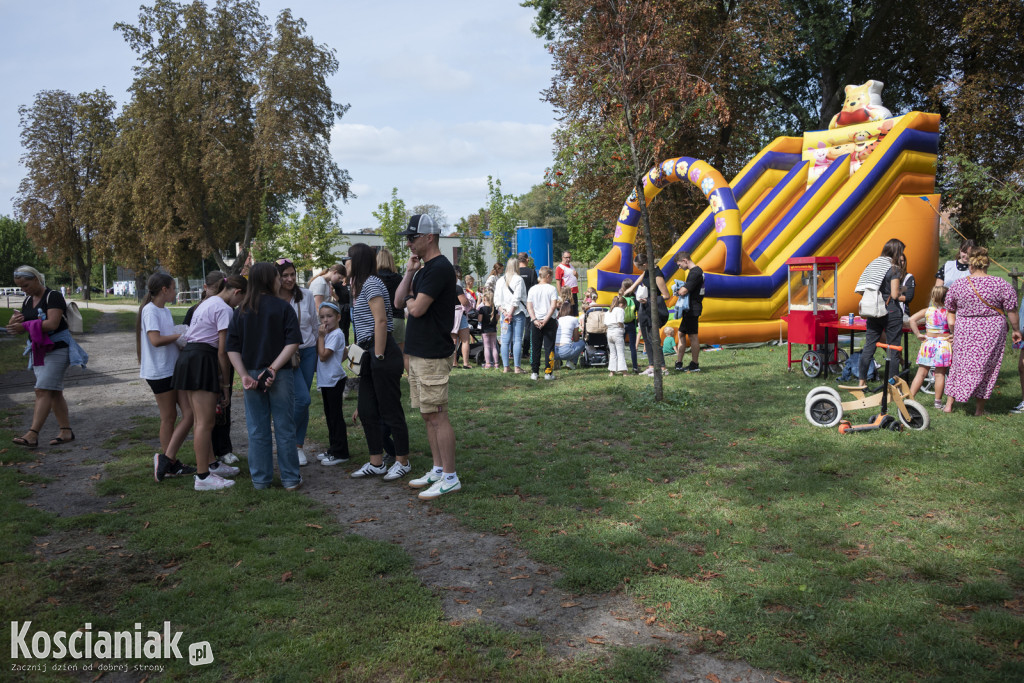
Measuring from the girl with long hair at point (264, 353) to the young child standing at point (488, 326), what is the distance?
7051mm

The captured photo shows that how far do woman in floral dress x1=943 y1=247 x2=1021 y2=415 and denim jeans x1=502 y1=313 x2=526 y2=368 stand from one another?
6.11 m

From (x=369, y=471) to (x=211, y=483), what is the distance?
1.32 metres

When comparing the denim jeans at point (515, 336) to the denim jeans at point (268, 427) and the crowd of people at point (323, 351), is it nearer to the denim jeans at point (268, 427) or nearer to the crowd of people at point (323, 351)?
the crowd of people at point (323, 351)

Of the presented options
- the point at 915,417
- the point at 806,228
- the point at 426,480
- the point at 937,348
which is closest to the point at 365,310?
the point at 426,480

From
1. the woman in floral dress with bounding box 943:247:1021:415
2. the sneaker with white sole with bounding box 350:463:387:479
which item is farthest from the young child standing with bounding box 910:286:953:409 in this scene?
the sneaker with white sole with bounding box 350:463:387:479

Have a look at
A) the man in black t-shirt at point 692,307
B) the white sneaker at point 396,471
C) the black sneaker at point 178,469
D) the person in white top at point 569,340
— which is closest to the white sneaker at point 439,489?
the white sneaker at point 396,471

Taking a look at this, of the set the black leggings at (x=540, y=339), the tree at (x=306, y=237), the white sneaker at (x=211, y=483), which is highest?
the tree at (x=306, y=237)

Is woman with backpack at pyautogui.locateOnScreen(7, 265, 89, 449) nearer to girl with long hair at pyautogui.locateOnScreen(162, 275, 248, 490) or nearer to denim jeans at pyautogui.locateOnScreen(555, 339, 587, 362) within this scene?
girl with long hair at pyautogui.locateOnScreen(162, 275, 248, 490)

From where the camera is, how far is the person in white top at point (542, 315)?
10781 mm

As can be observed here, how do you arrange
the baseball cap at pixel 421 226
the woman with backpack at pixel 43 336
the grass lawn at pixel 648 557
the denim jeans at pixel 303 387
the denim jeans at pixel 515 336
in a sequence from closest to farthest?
the grass lawn at pixel 648 557 → the baseball cap at pixel 421 226 → the denim jeans at pixel 303 387 → the woman with backpack at pixel 43 336 → the denim jeans at pixel 515 336

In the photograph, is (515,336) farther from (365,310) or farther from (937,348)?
(937,348)

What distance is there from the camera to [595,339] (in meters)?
12.8

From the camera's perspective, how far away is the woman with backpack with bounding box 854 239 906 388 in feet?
27.0

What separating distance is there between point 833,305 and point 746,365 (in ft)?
5.68
